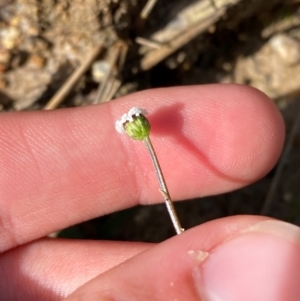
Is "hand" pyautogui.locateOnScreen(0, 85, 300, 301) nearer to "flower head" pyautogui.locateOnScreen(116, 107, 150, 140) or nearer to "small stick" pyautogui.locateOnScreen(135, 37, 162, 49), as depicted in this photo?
"flower head" pyautogui.locateOnScreen(116, 107, 150, 140)

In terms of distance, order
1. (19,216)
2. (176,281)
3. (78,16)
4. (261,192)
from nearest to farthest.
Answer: (176,281), (19,216), (78,16), (261,192)

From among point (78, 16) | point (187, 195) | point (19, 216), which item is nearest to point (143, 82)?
point (78, 16)

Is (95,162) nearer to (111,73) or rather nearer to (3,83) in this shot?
(111,73)

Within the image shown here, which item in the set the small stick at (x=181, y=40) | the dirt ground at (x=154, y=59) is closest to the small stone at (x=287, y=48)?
the dirt ground at (x=154, y=59)

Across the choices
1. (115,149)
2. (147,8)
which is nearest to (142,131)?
(115,149)

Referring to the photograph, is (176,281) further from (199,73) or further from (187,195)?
(199,73)

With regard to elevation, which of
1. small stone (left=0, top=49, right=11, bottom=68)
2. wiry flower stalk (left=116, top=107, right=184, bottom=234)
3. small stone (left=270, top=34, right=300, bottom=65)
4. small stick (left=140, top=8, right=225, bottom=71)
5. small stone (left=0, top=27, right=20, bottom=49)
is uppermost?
small stone (left=0, top=27, right=20, bottom=49)

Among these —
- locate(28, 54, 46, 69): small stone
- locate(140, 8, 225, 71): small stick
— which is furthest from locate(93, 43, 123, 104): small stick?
locate(28, 54, 46, 69): small stone
